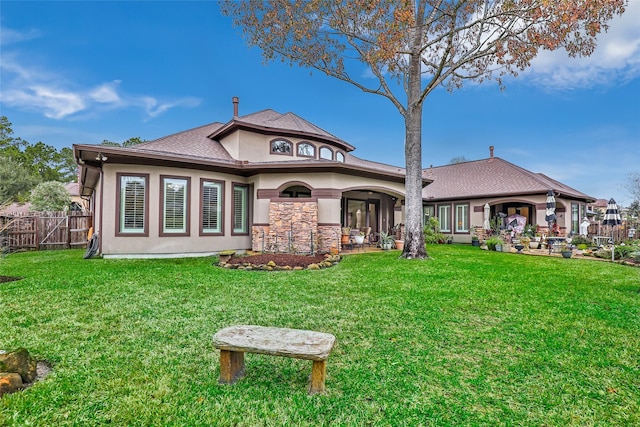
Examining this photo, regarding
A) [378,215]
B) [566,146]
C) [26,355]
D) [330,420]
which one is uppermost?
[566,146]

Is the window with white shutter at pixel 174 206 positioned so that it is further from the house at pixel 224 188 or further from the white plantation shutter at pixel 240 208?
the white plantation shutter at pixel 240 208

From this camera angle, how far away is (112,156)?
376 inches

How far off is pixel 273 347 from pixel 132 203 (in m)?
9.67

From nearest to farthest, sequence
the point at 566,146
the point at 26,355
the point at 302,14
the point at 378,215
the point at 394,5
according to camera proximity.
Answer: the point at 26,355, the point at 394,5, the point at 302,14, the point at 378,215, the point at 566,146

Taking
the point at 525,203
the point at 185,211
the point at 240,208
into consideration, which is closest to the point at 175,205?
the point at 185,211

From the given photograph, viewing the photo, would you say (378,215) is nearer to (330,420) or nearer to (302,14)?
(302,14)

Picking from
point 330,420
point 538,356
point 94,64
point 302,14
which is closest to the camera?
point 330,420

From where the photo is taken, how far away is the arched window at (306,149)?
13.4 metres

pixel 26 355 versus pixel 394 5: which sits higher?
pixel 394 5

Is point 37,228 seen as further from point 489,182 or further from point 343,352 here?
point 489,182

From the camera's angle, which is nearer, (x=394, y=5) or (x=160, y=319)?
(x=160, y=319)

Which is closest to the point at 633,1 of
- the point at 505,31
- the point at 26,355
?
the point at 505,31

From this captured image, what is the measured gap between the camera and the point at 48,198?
24438mm

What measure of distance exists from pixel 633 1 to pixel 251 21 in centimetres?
1159
